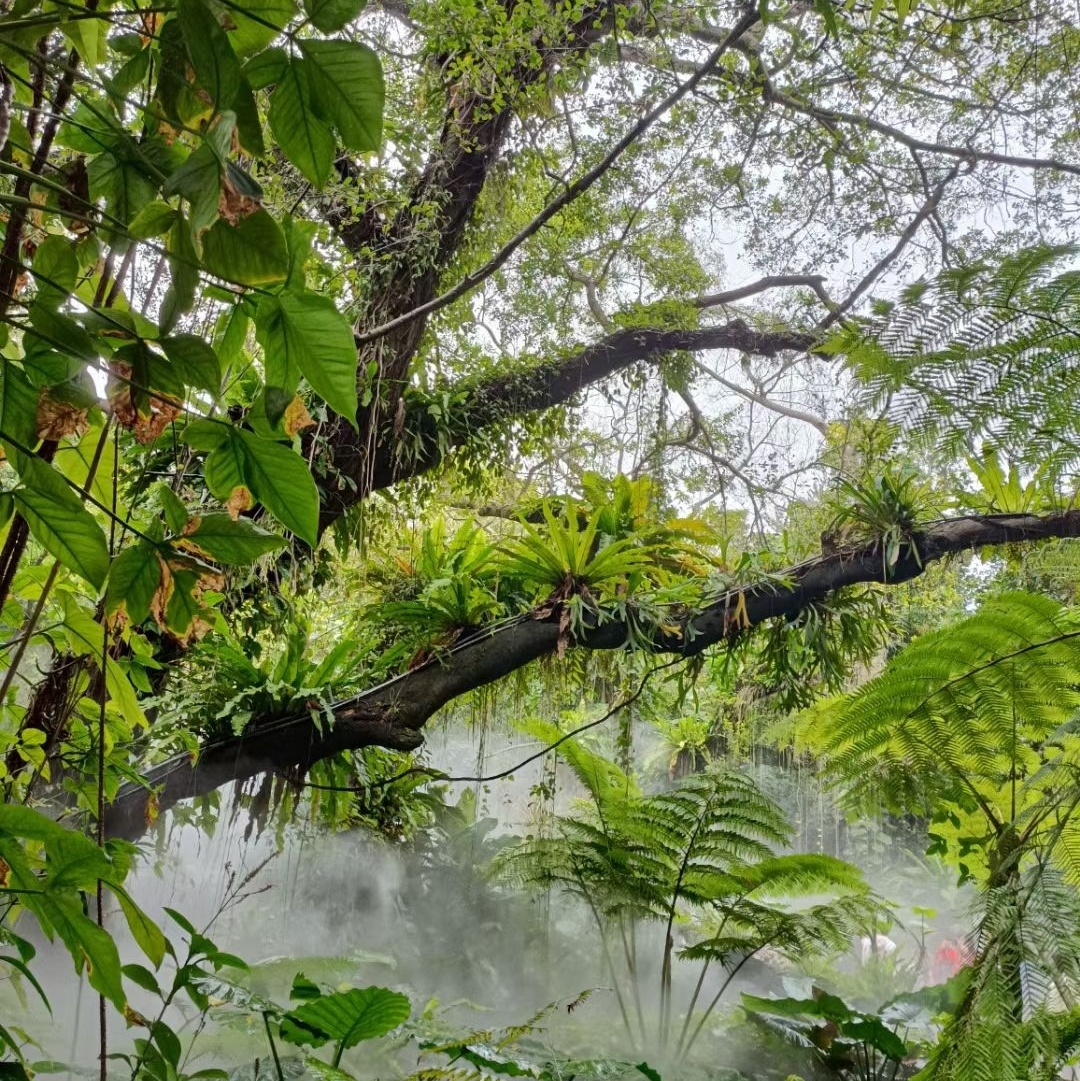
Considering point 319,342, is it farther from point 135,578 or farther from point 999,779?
point 999,779

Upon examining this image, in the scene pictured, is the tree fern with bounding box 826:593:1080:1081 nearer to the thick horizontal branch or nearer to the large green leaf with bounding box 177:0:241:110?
the thick horizontal branch

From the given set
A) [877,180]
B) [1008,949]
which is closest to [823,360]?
[877,180]

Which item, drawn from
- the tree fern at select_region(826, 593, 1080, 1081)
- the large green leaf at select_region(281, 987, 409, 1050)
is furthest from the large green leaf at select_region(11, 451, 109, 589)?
the tree fern at select_region(826, 593, 1080, 1081)

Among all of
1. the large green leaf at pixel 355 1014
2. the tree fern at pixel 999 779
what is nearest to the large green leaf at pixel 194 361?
the large green leaf at pixel 355 1014

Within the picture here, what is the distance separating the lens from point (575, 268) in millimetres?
2602

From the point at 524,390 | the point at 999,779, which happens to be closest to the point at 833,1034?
the point at 999,779

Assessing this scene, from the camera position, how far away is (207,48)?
0.79 feet

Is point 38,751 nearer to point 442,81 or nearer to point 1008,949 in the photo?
point 1008,949

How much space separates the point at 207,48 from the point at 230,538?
0.61 ft

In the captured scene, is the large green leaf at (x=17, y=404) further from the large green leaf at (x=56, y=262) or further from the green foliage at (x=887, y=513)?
the green foliage at (x=887, y=513)

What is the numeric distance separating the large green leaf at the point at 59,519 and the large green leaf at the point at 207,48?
5.8 inches

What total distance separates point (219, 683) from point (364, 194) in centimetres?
108

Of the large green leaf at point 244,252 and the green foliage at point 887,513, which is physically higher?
the green foliage at point 887,513

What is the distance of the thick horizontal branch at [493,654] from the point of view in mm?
1654
